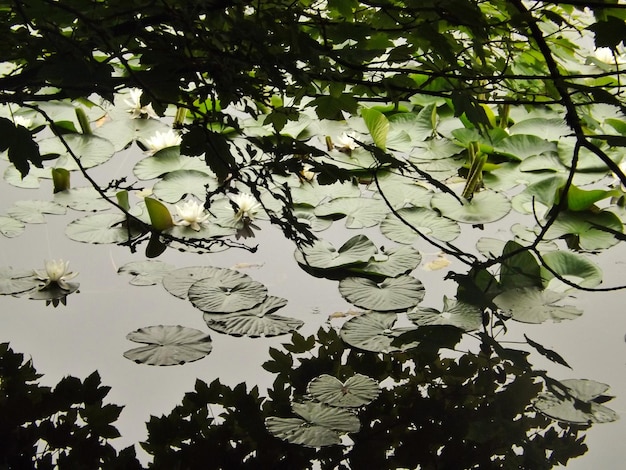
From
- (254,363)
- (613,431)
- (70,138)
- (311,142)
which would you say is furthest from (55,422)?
(311,142)

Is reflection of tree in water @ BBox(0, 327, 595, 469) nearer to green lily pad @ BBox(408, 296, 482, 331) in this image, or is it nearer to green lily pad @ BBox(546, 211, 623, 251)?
green lily pad @ BBox(408, 296, 482, 331)

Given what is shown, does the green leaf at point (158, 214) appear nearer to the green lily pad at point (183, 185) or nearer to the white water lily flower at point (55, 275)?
the green lily pad at point (183, 185)

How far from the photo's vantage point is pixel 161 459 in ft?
3.49

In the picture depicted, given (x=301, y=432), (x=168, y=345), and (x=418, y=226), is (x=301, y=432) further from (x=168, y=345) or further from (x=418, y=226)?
(x=418, y=226)

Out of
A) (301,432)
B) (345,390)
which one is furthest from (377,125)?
(301,432)

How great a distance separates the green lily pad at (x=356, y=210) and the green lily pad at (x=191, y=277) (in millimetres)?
308

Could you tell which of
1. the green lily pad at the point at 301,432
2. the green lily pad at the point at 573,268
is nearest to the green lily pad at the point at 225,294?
the green lily pad at the point at 301,432

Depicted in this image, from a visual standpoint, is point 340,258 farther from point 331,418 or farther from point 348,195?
point 331,418

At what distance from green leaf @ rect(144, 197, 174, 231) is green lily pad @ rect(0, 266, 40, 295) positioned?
28cm

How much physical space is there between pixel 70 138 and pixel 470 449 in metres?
1.45

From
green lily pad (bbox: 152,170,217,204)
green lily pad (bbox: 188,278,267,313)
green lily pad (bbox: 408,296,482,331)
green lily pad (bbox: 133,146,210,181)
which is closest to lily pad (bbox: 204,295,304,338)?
green lily pad (bbox: 188,278,267,313)

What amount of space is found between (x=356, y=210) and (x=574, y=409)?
2.45ft

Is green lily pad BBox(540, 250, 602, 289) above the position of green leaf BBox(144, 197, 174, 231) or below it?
below

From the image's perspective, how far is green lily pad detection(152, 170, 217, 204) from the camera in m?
1.82
